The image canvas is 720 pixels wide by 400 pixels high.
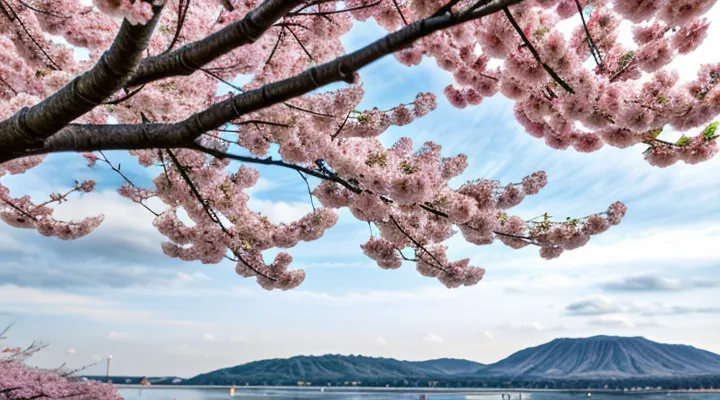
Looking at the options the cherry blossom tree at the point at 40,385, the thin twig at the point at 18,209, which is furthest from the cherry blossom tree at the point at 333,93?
the cherry blossom tree at the point at 40,385

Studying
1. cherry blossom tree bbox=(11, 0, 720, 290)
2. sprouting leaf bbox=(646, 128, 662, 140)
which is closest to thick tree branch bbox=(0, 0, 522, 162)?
cherry blossom tree bbox=(11, 0, 720, 290)

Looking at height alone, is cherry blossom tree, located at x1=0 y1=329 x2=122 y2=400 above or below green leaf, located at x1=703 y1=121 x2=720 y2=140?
below

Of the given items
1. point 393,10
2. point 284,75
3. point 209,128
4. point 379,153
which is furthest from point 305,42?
point 209,128

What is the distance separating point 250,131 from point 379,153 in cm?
150

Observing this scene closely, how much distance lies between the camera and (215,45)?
3.29m

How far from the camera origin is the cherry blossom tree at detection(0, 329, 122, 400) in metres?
8.58

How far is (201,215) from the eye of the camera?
27.8ft

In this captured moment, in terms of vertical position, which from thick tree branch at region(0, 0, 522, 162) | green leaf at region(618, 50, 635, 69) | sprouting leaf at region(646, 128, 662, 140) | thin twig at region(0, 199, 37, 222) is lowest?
thick tree branch at region(0, 0, 522, 162)

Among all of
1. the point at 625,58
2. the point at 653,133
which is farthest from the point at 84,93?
the point at 653,133

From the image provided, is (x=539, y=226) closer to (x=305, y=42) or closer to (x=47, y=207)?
(x=305, y=42)

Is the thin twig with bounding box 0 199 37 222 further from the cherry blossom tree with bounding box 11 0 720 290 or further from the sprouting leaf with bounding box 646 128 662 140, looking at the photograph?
the sprouting leaf with bounding box 646 128 662 140

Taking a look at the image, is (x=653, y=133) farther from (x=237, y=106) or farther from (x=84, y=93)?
(x=84, y=93)

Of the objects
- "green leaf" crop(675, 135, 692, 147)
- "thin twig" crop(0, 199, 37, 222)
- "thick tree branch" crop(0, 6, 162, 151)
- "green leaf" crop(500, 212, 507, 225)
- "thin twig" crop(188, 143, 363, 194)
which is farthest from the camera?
"thin twig" crop(0, 199, 37, 222)

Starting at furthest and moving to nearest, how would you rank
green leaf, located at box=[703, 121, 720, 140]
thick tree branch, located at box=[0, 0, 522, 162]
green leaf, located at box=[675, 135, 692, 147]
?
green leaf, located at box=[675, 135, 692, 147], green leaf, located at box=[703, 121, 720, 140], thick tree branch, located at box=[0, 0, 522, 162]
